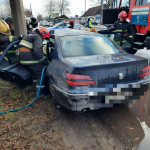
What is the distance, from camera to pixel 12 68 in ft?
12.3

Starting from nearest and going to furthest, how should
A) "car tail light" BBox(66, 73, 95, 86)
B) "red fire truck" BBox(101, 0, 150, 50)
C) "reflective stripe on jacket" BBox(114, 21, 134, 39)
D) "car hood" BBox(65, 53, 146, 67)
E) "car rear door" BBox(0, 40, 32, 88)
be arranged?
"car tail light" BBox(66, 73, 95, 86)
"car hood" BBox(65, 53, 146, 67)
"car rear door" BBox(0, 40, 32, 88)
"red fire truck" BBox(101, 0, 150, 50)
"reflective stripe on jacket" BBox(114, 21, 134, 39)

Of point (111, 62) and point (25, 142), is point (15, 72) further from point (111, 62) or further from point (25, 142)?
point (111, 62)

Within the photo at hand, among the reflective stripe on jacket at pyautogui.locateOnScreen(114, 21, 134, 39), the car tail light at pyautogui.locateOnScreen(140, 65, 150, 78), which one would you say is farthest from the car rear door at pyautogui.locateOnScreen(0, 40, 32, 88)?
the reflective stripe on jacket at pyautogui.locateOnScreen(114, 21, 134, 39)

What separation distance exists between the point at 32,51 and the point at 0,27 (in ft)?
4.35

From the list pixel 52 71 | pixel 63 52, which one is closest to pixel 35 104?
pixel 52 71

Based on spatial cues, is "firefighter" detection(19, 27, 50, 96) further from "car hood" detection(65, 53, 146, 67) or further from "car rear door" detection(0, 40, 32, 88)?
"car hood" detection(65, 53, 146, 67)

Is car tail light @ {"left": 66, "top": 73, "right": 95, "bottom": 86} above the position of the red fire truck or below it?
below

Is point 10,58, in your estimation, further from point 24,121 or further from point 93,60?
point 93,60

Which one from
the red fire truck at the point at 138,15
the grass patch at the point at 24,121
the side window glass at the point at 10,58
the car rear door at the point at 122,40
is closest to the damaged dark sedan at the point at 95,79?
the grass patch at the point at 24,121

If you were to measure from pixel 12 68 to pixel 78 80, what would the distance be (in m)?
2.00

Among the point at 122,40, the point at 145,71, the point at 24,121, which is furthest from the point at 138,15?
the point at 24,121

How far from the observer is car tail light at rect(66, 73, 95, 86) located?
2442 millimetres

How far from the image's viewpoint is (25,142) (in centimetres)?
249

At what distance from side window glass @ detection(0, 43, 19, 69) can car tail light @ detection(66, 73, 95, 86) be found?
1912mm
